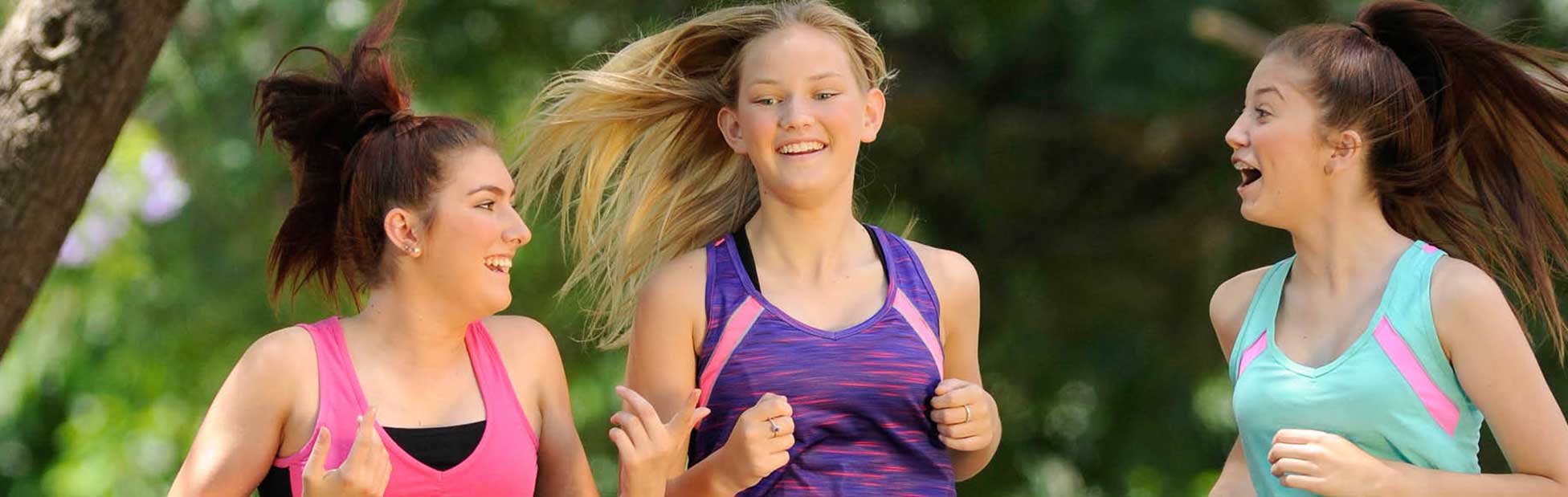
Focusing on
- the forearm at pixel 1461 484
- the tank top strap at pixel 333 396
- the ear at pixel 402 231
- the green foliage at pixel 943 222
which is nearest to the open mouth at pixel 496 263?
the ear at pixel 402 231

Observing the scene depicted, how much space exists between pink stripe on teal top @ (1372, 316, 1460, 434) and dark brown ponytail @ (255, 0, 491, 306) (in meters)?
1.42

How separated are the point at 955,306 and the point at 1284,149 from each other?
2.04ft

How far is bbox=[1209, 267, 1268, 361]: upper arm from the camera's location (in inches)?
121

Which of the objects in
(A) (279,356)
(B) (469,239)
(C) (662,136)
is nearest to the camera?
(A) (279,356)

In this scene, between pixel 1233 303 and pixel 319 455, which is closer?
pixel 319 455

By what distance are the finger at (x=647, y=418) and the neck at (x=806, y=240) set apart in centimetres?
46

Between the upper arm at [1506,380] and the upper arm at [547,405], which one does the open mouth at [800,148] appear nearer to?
the upper arm at [547,405]

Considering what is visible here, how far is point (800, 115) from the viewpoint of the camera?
3.01 metres

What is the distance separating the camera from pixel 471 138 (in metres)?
2.91

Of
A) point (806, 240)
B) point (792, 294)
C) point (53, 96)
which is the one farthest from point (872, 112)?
point (53, 96)

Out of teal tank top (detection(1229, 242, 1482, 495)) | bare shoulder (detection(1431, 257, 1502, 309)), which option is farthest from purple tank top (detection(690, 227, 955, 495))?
bare shoulder (detection(1431, 257, 1502, 309))

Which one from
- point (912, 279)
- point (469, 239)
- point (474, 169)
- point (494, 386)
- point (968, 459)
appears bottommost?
point (968, 459)

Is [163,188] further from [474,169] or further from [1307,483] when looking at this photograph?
[1307,483]

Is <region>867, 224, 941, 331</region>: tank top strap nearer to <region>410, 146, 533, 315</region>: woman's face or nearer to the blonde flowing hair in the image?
the blonde flowing hair
